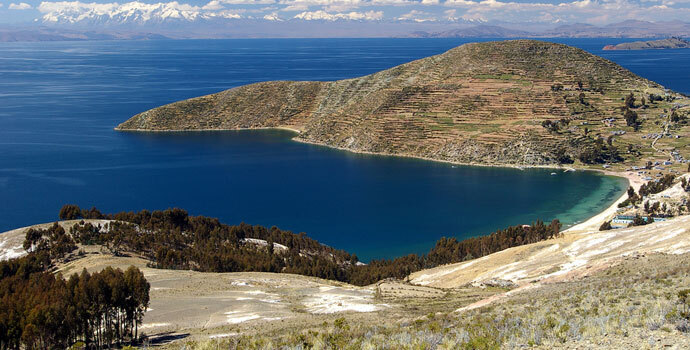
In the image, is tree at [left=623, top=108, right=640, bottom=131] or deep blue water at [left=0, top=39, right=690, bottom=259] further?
tree at [left=623, top=108, right=640, bottom=131]

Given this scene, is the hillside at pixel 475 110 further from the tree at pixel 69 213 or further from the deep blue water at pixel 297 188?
the tree at pixel 69 213

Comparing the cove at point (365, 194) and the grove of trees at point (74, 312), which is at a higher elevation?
the grove of trees at point (74, 312)

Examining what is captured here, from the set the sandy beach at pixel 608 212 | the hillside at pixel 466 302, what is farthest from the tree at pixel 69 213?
the sandy beach at pixel 608 212

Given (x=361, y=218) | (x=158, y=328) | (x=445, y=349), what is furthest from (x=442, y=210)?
(x=445, y=349)

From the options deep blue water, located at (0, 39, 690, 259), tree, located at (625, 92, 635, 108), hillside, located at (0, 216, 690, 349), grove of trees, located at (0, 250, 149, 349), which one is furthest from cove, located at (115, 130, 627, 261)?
tree, located at (625, 92, 635, 108)

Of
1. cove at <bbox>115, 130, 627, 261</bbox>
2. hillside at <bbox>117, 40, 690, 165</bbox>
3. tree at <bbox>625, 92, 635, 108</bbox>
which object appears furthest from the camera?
tree at <bbox>625, 92, 635, 108</bbox>

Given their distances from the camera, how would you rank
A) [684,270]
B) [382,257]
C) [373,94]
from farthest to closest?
[373,94] < [382,257] < [684,270]

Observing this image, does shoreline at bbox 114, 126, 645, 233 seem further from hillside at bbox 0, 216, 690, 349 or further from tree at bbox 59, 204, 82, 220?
tree at bbox 59, 204, 82, 220

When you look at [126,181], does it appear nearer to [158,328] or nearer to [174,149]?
[174,149]

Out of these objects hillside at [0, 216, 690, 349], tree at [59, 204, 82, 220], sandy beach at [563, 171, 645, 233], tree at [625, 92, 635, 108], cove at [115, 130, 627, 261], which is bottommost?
cove at [115, 130, 627, 261]
